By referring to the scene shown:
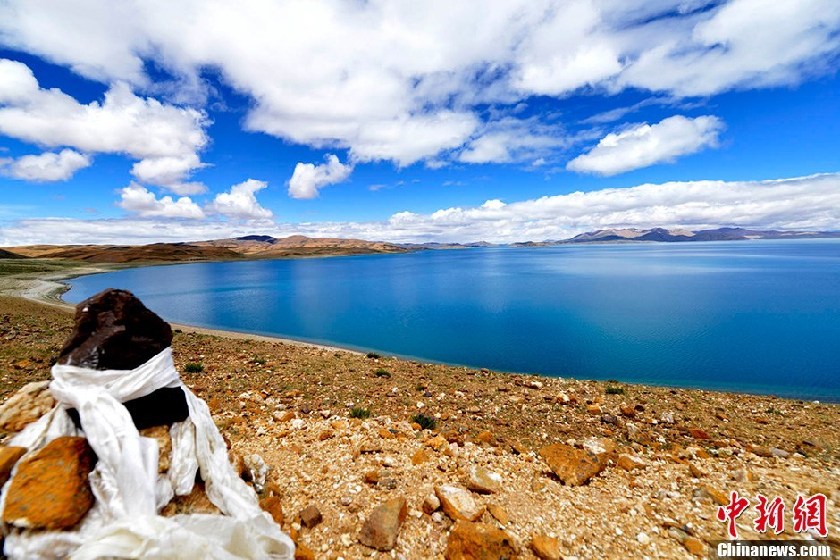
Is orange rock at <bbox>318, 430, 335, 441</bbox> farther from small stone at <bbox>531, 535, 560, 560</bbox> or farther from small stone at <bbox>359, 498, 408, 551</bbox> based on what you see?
small stone at <bbox>531, 535, 560, 560</bbox>

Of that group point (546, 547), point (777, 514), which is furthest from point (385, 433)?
point (777, 514)

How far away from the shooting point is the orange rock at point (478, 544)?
5020 millimetres

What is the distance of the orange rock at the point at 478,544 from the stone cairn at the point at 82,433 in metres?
2.28

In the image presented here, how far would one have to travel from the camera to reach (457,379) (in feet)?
50.2

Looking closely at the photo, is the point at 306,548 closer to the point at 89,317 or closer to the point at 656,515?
the point at 89,317

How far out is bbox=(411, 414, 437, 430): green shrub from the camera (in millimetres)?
10055

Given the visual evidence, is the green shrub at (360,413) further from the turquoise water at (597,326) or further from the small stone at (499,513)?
the turquoise water at (597,326)

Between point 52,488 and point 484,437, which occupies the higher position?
point 52,488

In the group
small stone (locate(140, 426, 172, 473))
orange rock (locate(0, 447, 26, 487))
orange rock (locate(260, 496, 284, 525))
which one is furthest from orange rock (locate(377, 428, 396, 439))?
orange rock (locate(0, 447, 26, 487))

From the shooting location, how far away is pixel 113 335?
4.70 meters

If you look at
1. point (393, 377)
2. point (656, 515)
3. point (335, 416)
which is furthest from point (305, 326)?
point (656, 515)

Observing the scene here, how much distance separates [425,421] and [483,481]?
11.9ft

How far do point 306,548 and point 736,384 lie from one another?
25.2m

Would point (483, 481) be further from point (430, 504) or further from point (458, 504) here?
point (430, 504)
